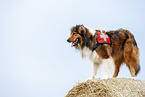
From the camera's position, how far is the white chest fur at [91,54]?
6.13 metres

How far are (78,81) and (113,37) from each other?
1.92 m

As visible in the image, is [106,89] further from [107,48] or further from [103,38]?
[103,38]

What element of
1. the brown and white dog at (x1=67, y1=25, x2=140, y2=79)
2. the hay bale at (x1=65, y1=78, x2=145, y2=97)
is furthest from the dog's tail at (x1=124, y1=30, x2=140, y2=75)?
the hay bale at (x1=65, y1=78, x2=145, y2=97)

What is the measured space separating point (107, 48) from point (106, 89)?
149 cm

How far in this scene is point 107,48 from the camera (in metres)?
6.18

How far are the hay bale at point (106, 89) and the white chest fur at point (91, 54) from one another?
2.71ft

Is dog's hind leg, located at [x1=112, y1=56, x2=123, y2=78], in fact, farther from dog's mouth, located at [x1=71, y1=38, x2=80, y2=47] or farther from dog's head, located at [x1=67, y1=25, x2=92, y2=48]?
dog's mouth, located at [x1=71, y1=38, x2=80, y2=47]

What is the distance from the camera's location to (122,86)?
5379 millimetres

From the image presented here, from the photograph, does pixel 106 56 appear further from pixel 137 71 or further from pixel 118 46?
pixel 137 71

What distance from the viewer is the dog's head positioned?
607 cm

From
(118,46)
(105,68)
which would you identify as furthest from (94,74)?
(118,46)

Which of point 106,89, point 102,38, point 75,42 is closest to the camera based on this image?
point 106,89

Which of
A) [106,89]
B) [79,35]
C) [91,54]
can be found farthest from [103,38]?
[106,89]

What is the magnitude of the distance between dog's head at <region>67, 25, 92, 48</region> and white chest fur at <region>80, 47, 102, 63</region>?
182 mm
